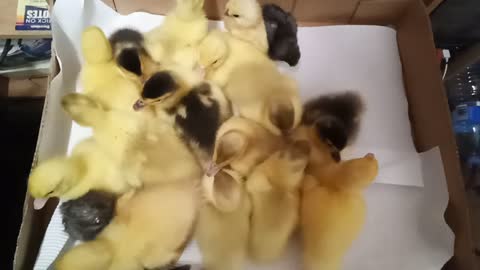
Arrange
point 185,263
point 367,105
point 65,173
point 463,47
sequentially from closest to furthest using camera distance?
point 65,173 → point 185,263 → point 367,105 → point 463,47

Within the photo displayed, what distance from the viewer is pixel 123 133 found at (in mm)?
888

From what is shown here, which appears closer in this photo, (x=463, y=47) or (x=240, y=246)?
(x=240, y=246)

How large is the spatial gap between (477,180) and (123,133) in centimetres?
74

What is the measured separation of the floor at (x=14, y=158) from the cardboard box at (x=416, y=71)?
158 mm

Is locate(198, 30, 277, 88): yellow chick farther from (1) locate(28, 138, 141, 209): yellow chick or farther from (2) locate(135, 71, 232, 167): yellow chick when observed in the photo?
(1) locate(28, 138, 141, 209): yellow chick

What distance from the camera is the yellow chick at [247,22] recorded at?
987 mm

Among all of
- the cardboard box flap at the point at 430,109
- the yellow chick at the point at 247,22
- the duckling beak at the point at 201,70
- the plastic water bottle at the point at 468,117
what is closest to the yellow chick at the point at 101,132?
the duckling beak at the point at 201,70

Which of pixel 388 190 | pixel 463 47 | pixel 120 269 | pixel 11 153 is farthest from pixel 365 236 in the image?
pixel 11 153

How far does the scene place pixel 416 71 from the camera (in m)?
1.09

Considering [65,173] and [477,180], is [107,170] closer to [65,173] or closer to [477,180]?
[65,173]

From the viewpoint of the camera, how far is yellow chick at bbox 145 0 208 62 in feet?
A: 3.23

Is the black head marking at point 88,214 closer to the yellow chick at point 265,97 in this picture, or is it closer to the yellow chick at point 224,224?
the yellow chick at point 224,224

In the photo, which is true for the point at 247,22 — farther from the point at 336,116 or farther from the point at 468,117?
the point at 468,117

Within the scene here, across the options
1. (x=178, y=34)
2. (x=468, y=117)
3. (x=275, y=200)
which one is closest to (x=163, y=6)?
(x=178, y=34)
